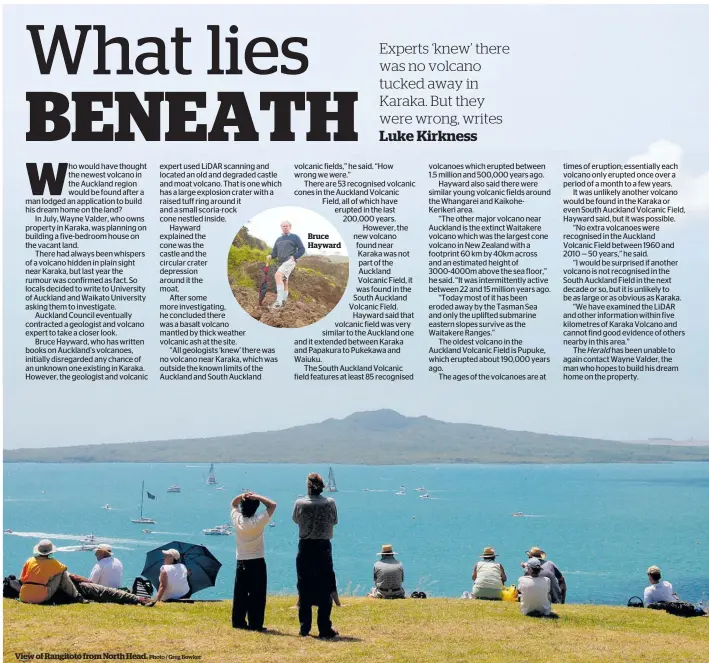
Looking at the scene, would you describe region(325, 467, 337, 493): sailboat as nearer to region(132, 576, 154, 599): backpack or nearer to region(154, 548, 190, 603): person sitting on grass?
region(154, 548, 190, 603): person sitting on grass

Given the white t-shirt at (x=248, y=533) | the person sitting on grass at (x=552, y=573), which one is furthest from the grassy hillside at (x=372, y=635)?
the white t-shirt at (x=248, y=533)

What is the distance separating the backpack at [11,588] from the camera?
14.7 m

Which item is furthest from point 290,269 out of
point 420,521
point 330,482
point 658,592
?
point 420,521

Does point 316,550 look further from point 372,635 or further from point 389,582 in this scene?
point 389,582

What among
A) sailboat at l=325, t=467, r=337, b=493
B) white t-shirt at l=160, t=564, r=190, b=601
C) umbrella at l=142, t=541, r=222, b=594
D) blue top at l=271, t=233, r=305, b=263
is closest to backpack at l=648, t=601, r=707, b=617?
sailboat at l=325, t=467, r=337, b=493

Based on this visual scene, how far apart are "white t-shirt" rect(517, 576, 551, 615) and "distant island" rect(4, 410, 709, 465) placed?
18.3 metres

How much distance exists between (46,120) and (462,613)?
32.1ft

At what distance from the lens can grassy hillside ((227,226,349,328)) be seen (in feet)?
56.0

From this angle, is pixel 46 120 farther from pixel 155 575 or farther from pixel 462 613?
pixel 462 613

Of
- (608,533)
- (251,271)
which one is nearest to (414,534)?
(608,533)

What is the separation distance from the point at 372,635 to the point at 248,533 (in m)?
2.18

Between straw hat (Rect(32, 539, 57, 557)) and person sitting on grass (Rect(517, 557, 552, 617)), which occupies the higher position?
straw hat (Rect(32, 539, 57, 557))

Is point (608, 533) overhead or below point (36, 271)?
below

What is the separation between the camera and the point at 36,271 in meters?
16.8
